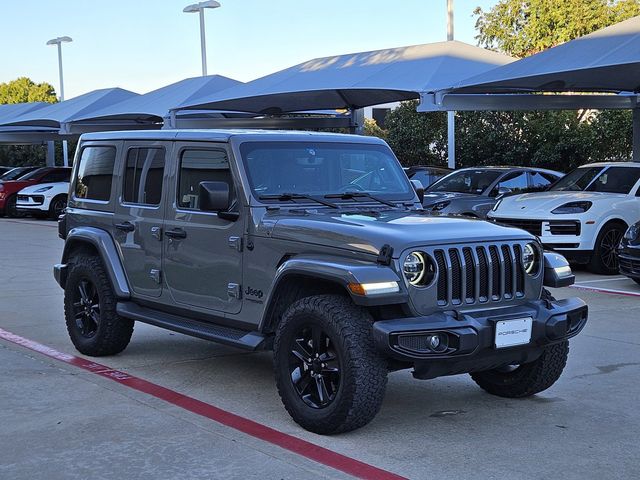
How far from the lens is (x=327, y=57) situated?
934 inches

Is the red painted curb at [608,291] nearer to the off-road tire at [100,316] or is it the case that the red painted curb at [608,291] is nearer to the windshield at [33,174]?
the off-road tire at [100,316]

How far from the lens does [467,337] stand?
502 centimetres

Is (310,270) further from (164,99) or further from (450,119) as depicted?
(164,99)

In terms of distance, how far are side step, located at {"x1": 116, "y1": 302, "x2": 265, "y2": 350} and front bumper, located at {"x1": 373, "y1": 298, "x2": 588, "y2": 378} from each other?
1129 mm

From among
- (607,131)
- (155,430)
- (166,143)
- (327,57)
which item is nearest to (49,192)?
(327,57)

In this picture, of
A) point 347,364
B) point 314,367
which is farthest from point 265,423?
point 347,364

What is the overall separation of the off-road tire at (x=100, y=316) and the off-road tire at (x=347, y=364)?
7.63ft

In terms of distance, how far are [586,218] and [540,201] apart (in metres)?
0.81

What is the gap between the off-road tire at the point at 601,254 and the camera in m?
12.8

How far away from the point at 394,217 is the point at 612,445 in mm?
1933

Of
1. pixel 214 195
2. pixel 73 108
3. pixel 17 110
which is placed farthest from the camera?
pixel 17 110

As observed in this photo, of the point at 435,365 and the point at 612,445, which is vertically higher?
the point at 435,365

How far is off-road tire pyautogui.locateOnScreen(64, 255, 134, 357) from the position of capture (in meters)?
7.21

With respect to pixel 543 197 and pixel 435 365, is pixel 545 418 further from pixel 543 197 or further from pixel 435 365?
pixel 543 197
